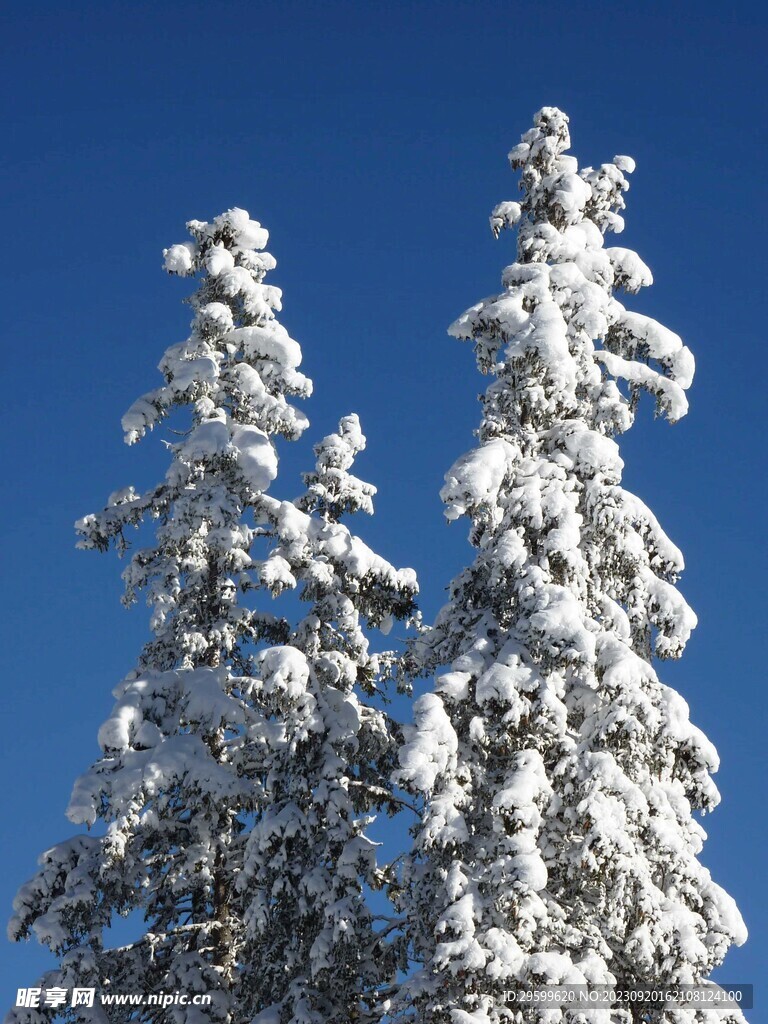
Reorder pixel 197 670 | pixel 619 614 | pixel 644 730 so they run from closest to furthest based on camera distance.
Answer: pixel 644 730 < pixel 619 614 < pixel 197 670

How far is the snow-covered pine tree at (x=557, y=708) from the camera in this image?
1820 centimetres

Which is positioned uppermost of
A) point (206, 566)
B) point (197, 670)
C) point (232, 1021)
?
point (206, 566)

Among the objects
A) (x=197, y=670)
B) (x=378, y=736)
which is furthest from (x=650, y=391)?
(x=197, y=670)

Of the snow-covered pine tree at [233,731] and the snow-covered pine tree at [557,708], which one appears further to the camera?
the snow-covered pine tree at [233,731]

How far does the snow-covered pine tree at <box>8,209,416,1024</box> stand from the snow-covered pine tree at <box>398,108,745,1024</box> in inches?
94.5

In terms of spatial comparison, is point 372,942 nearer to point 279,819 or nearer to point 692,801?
point 279,819

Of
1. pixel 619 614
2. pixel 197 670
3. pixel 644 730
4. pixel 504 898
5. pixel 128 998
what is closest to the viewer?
pixel 504 898

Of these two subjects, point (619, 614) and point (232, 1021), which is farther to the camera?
point (232, 1021)

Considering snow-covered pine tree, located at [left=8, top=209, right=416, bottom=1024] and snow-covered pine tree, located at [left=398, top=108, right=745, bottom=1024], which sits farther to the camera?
snow-covered pine tree, located at [left=8, top=209, right=416, bottom=1024]

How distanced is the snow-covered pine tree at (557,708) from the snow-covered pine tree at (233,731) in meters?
2.40

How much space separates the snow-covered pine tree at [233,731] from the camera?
2181 centimetres

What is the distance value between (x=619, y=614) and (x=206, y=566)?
8.36m

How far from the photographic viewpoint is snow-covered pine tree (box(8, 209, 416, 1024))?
2181cm

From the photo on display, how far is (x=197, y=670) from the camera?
24.1 metres
